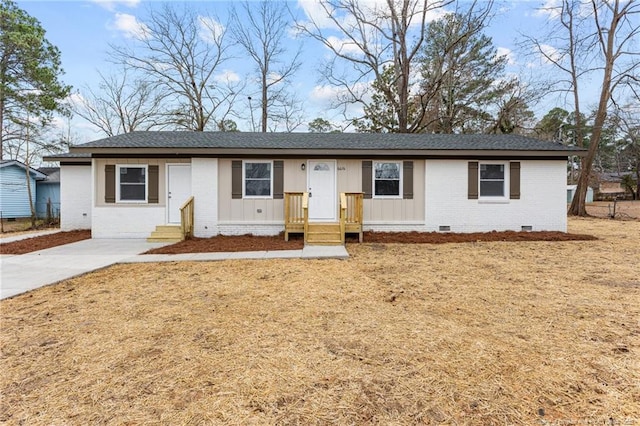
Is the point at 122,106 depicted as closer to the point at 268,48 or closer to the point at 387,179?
the point at 268,48

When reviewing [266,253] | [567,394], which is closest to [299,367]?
[567,394]

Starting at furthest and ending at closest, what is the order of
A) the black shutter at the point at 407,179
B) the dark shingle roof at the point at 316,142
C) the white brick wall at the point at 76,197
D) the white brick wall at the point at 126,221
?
the white brick wall at the point at 76,197 < the black shutter at the point at 407,179 < the white brick wall at the point at 126,221 < the dark shingle roof at the point at 316,142

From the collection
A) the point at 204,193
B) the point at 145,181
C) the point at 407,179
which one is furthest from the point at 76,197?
the point at 407,179

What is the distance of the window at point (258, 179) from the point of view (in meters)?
9.62

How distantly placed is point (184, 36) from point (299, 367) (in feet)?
75.0

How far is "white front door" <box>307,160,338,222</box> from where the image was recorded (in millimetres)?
9625

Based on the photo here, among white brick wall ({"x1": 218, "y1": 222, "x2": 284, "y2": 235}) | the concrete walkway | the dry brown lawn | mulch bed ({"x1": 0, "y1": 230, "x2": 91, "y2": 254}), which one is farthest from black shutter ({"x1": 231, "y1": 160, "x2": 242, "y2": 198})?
mulch bed ({"x1": 0, "y1": 230, "x2": 91, "y2": 254})

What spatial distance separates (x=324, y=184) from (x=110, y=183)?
6.63m

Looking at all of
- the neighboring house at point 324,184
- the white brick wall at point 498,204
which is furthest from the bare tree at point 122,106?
the white brick wall at point 498,204

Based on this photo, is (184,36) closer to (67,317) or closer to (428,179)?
(428,179)

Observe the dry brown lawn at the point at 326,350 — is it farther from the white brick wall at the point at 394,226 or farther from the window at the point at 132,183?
the window at the point at 132,183

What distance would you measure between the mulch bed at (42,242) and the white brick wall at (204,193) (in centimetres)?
361

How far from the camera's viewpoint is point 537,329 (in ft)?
10.2

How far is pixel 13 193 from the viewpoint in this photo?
56.3ft
